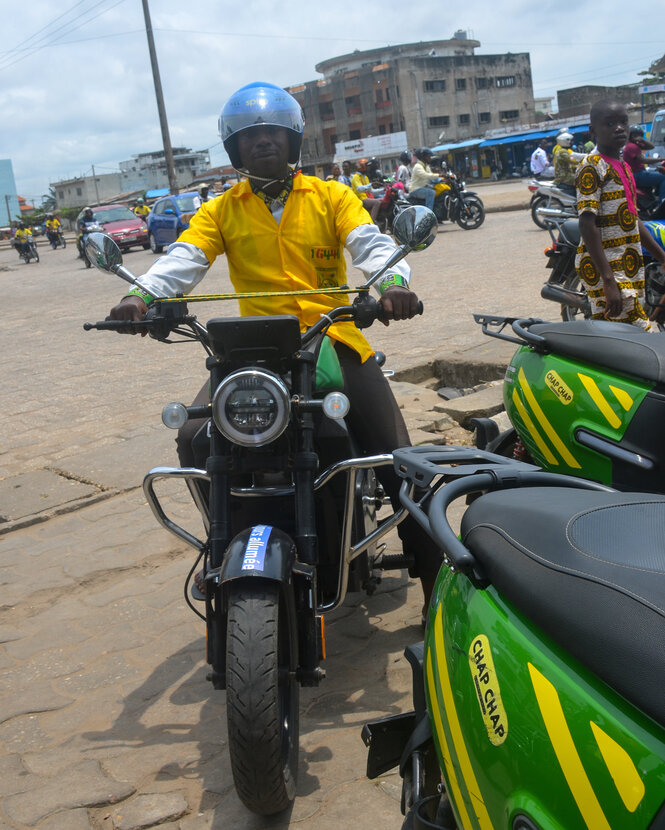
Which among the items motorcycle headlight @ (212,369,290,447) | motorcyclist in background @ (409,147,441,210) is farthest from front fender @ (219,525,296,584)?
motorcyclist in background @ (409,147,441,210)

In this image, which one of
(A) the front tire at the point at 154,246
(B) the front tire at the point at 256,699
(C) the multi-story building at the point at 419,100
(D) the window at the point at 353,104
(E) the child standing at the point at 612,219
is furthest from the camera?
(D) the window at the point at 353,104

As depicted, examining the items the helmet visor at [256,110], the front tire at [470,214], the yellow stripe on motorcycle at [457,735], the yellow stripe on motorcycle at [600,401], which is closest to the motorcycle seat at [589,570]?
the yellow stripe on motorcycle at [457,735]

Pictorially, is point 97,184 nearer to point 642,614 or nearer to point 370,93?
point 370,93

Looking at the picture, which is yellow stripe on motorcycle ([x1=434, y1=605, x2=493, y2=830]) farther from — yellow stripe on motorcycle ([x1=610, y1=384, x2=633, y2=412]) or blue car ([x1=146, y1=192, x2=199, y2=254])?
blue car ([x1=146, y1=192, x2=199, y2=254])

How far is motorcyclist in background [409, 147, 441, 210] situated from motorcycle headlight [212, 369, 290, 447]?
55.2ft

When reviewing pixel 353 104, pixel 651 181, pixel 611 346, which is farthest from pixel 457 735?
pixel 353 104

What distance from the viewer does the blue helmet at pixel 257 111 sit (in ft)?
10.1

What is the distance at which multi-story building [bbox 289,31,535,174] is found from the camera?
239 ft

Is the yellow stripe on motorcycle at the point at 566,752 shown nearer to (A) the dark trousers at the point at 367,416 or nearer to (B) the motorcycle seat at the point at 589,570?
(B) the motorcycle seat at the point at 589,570

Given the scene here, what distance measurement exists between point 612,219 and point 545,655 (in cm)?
396

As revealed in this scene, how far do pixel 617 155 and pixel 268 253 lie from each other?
2.51 metres

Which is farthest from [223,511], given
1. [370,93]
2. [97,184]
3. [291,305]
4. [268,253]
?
[97,184]

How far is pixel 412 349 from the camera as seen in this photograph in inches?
316

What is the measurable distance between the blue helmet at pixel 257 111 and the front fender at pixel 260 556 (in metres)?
1.45
